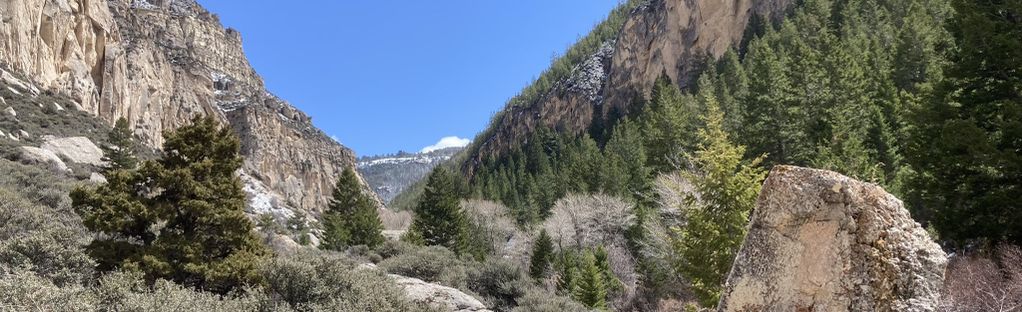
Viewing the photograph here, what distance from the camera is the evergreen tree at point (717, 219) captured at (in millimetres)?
13422

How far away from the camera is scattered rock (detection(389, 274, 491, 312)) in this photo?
1759 cm

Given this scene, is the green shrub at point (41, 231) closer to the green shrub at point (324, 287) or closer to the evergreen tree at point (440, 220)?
the green shrub at point (324, 287)

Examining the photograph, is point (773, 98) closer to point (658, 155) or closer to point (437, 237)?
point (658, 155)

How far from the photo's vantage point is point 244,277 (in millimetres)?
13789

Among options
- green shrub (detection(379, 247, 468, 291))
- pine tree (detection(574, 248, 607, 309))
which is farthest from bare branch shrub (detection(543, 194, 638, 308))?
green shrub (detection(379, 247, 468, 291))

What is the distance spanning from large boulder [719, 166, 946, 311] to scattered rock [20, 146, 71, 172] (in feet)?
133

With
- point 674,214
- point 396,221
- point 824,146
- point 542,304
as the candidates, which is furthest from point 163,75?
point 824,146

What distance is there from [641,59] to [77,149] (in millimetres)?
90477

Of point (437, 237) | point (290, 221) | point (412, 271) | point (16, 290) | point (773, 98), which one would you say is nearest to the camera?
point (16, 290)

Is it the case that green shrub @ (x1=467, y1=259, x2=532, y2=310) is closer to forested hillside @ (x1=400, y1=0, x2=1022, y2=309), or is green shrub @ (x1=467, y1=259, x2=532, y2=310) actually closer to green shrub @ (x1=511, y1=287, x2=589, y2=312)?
green shrub @ (x1=511, y1=287, x2=589, y2=312)

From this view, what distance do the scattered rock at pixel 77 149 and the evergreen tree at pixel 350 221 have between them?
15486 millimetres

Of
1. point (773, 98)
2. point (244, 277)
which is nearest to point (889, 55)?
point (773, 98)

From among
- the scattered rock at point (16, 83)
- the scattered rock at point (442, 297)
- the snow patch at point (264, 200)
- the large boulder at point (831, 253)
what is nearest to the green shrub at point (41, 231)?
the scattered rock at point (442, 297)

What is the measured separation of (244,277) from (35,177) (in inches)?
758
